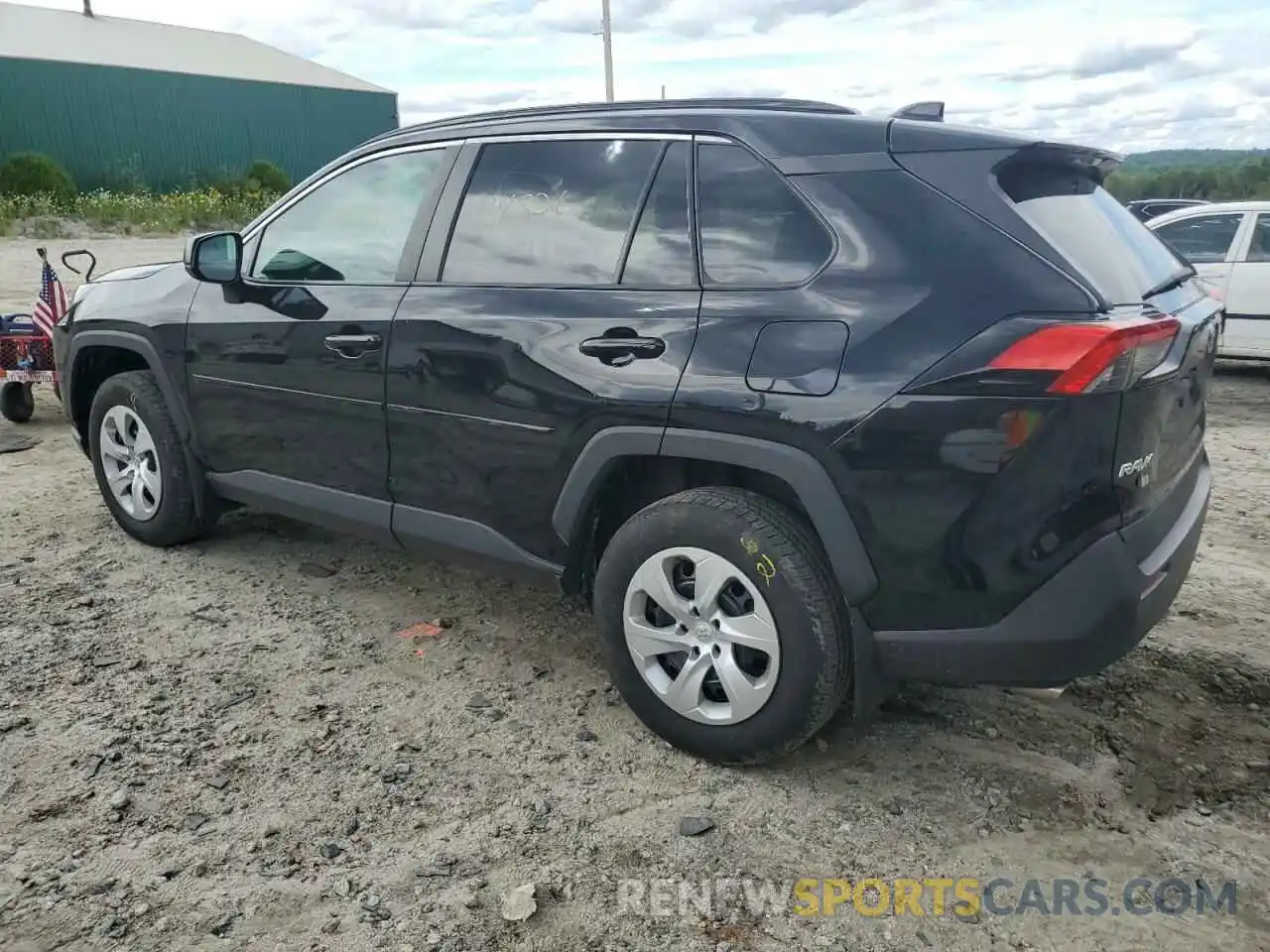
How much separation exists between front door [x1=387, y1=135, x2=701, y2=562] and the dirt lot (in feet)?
2.03

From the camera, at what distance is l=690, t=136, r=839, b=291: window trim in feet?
8.79

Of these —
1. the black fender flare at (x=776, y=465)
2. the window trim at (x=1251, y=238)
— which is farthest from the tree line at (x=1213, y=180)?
the black fender flare at (x=776, y=465)

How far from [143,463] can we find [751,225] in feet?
10.2

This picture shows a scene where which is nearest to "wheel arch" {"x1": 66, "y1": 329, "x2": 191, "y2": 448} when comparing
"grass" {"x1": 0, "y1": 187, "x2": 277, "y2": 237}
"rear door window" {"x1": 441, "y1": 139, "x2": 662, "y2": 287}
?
"rear door window" {"x1": 441, "y1": 139, "x2": 662, "y2": 287}

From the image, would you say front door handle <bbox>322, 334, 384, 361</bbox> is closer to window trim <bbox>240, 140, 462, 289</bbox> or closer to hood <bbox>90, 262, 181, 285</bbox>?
window trim <bbox>240, 140, 462, 289</bbox>

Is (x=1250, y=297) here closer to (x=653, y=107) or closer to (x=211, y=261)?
(x=653, y=107)

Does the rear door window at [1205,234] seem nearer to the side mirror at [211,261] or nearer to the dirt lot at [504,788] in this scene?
the dirt lot at [504,788]

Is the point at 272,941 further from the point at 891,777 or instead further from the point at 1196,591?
the point at 1196,591

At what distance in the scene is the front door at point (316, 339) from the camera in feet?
11.7

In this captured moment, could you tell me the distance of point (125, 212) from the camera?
81.7 ft

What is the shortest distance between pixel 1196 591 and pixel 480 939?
3.22 meters

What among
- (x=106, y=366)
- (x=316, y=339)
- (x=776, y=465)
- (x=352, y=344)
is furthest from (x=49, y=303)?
(x=776, y=465)

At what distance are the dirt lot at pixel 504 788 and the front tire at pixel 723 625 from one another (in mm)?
186

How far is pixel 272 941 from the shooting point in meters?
2.30
